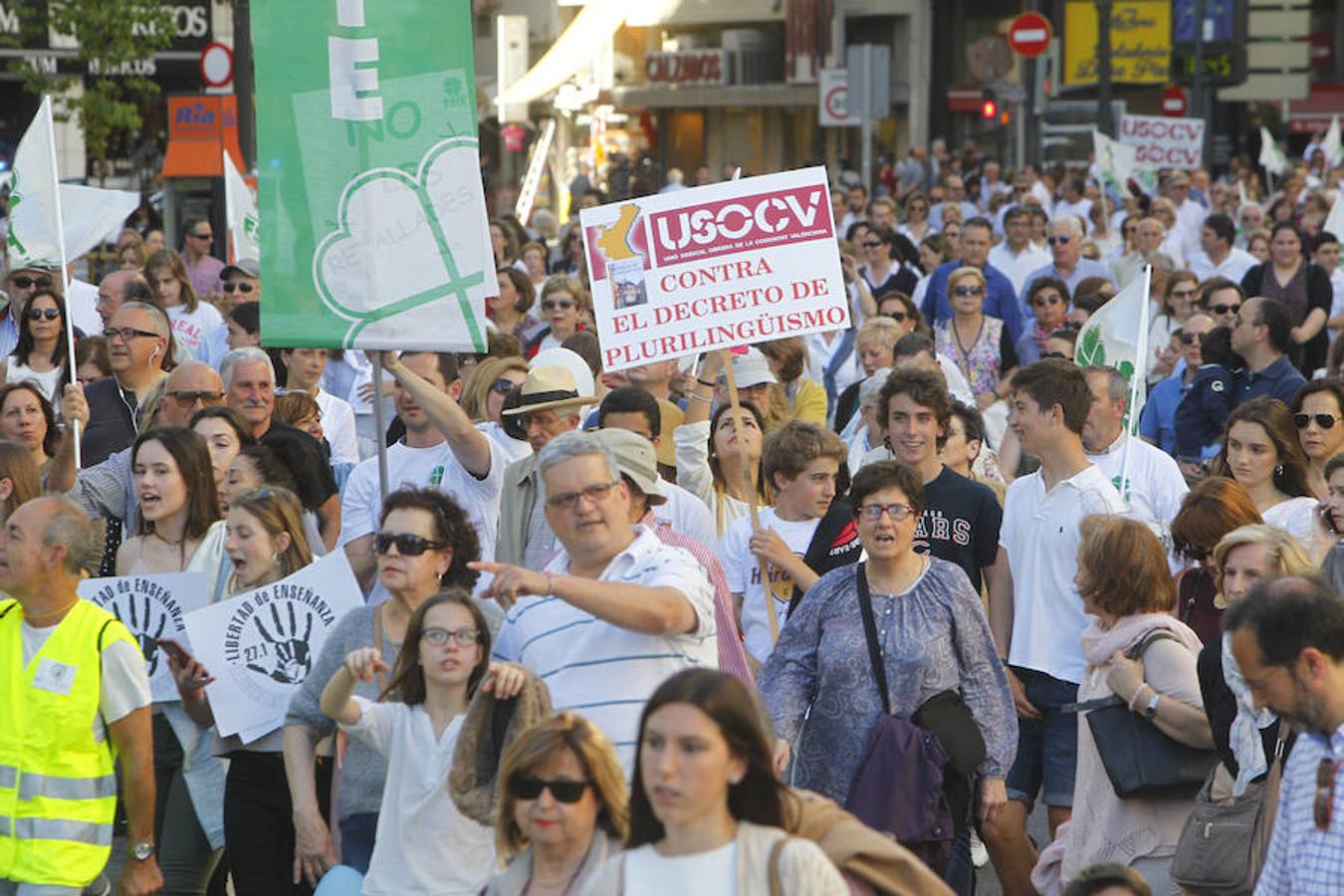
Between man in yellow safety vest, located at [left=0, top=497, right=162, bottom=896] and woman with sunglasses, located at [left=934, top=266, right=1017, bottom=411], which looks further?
woman with sunglasses, located at [left=934, top=266, right=1017, bottom=411]


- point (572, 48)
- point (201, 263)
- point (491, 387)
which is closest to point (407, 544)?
point (491, 387)

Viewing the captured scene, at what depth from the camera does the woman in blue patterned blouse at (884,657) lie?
247 inches

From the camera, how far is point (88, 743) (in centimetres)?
617

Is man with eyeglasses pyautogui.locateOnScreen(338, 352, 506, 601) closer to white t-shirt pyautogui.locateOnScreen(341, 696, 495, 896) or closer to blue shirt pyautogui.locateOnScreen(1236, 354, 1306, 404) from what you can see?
white t-shirt pyautogui.locateOnScreen(341, 696, 495, 896)

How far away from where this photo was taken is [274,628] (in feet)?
22.0

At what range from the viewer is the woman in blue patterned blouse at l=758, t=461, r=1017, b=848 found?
6.29m

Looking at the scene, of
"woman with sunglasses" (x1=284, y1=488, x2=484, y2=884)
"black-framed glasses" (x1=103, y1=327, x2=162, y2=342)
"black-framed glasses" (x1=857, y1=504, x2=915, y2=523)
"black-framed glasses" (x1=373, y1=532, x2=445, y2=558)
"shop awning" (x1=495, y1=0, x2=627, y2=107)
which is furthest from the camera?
"shop awning" (x1=495, y1=0, x2=627, y2=107)

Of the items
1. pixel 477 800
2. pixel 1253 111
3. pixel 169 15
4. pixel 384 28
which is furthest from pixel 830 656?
pixel 1253 111

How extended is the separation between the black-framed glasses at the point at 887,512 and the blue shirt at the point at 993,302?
8091 mm

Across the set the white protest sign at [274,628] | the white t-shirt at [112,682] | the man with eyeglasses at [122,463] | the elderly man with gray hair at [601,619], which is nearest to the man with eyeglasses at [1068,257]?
the man with eyeglasses at [122,463]

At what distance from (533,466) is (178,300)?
697 cm

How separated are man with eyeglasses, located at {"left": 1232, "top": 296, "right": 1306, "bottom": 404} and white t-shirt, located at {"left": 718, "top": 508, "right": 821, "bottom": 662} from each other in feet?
12.9

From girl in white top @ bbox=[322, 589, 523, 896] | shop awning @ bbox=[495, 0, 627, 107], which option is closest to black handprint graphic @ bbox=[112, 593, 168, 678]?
girl in white top @ bbox=[322, 589, 523, 896]

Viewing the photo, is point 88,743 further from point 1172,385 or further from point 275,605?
point 1172,385
